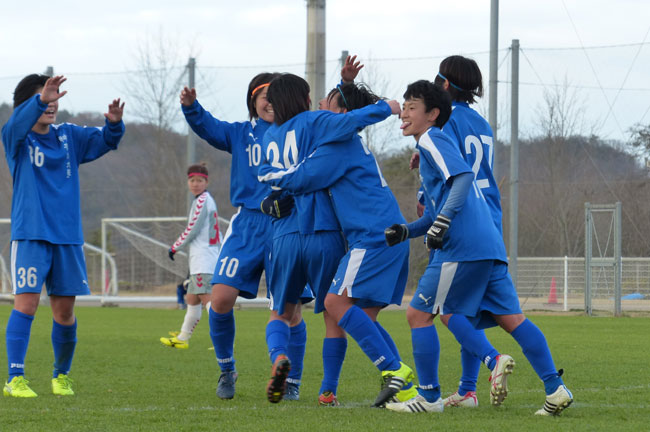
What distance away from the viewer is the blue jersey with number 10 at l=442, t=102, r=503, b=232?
225 inches

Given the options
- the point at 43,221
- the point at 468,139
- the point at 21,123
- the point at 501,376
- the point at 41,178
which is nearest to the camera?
the point at 501,376

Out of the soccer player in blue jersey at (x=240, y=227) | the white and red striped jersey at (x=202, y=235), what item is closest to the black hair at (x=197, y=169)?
the white and red striped jersey at (x=202, y=235)

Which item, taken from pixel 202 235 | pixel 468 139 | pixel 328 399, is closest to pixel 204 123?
pixel 468 139

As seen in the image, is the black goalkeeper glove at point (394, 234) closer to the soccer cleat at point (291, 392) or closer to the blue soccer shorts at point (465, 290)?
the blue soccer shorts at point (465, 290)

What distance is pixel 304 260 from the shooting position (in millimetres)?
5492

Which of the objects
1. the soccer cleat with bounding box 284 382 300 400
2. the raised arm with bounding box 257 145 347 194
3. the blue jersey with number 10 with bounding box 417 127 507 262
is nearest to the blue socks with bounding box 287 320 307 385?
the soccer cleat with bounding box 284 382 300 400

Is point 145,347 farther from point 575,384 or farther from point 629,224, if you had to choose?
point 629,224

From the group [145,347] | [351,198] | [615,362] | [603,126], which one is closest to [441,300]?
[351,198]

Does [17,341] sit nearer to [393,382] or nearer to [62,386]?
[62,386]

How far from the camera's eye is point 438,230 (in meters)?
4.95

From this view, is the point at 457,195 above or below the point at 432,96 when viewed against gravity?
below

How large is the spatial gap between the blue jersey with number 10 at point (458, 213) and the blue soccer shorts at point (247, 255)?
1.33 metres

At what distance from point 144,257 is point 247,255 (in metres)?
16.6

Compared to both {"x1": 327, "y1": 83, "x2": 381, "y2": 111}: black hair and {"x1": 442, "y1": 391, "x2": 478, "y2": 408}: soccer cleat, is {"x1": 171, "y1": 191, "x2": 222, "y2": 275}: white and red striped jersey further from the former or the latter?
{"x1": 442, "y1": 391, "x2": 478, "y2": 408}: soccer cleat
